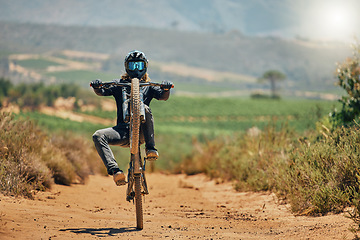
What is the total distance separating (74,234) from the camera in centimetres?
663

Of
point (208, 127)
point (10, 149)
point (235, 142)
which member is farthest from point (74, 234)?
point (208, 127)

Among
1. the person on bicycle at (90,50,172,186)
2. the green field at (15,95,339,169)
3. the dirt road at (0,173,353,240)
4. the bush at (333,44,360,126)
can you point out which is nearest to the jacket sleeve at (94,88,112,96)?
the person on bicycle at (90,50,172,186)

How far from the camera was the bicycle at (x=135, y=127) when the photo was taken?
6.98m

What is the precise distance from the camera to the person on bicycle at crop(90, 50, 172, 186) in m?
7.33

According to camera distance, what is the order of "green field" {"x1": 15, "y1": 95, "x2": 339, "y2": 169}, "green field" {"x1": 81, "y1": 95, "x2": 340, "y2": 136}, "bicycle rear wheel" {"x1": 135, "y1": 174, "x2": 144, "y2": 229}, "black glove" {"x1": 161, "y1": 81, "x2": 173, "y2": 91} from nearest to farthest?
"bicycle rear wheel" {"x1": 135, "y1": 174, "x2": 144, "y2": 229}, "black glove" {"x1": 161, "y1": 81, "x2": 173, "y2": 91}, "green field" {"x1": 15, "y1": 95, "x2": 339, "y2": 169}, "green field" {"x1": 81, "y1": 95, "x2": 340, "y2": 136}

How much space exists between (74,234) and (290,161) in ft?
19.0

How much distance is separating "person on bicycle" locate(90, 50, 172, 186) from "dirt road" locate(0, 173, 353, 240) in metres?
0.99

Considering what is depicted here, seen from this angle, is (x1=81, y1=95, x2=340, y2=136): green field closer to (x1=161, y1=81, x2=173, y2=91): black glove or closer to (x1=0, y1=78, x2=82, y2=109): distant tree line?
(x1=0, y1=78, x2=82, y2=109): distant tree line

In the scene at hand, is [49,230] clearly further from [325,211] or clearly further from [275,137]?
[275,137]

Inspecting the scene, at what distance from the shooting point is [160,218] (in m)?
8.97

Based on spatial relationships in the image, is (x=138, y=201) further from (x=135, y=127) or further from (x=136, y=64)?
(x=136, y=64)

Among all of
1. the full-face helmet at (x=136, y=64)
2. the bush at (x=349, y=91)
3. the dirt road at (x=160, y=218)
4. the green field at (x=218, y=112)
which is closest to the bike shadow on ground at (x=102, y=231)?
the dirt road at (x=160, y=218)

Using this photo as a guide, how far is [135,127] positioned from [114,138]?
0.64 m

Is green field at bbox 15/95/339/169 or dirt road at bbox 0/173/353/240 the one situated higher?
A: green field at bbox 15/95/339/169
